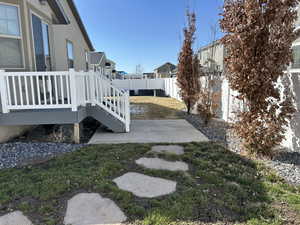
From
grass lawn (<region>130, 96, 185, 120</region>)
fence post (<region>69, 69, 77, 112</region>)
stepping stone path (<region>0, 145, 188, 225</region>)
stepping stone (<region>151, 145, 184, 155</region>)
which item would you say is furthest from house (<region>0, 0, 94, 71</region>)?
stepping stone path (<region>0, 145, 188, 225</region>)

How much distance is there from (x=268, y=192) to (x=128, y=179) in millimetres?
1952

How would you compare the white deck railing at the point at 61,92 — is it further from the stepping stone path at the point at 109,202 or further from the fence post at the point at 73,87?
the stepping stone path at the point at 109,202

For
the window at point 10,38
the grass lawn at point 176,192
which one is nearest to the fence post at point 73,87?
the grass lawn at point 176,192

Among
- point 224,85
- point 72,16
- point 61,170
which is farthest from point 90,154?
point 72,16

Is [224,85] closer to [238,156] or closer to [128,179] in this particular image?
[238,156]

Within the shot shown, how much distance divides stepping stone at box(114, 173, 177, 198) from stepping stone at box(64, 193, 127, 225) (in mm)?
387

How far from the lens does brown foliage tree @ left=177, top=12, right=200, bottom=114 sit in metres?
8.33

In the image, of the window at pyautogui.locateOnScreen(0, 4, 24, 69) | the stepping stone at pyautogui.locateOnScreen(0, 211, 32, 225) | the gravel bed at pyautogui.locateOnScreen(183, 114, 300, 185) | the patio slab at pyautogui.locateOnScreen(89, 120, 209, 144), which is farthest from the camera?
the patio slab at pyautogui.locateOnScreen(89, 120, 209, 144)

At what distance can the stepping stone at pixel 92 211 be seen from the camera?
2.14m

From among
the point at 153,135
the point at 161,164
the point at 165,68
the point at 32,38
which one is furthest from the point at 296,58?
the point at 165,68

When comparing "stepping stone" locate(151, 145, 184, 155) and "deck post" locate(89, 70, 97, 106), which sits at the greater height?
"deck post" locate(89, 70, 97, 106)

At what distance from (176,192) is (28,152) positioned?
11.1ft

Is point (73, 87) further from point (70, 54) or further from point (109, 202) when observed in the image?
point (70, 54)

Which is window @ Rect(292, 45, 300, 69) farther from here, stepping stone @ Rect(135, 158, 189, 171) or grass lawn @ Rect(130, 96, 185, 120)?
grass lawn @ Rect(130, 96, 185, 120)
